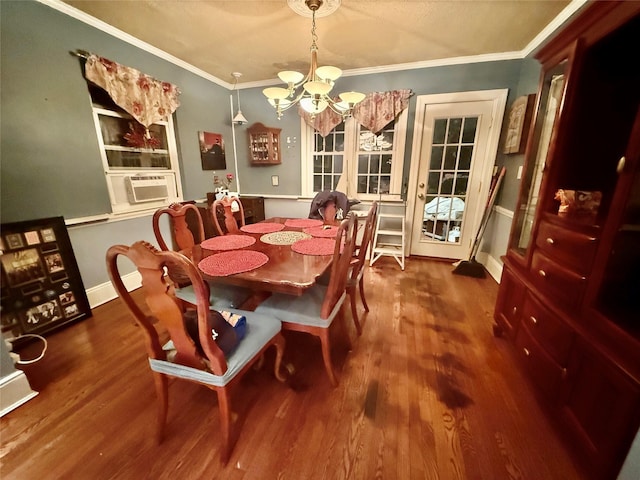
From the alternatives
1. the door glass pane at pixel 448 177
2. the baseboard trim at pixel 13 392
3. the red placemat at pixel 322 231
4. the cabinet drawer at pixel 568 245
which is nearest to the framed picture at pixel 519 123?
the door glass pane at pixel 448 177

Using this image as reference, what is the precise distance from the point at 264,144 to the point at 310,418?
11.3 feet

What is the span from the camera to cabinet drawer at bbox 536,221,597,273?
1.06m

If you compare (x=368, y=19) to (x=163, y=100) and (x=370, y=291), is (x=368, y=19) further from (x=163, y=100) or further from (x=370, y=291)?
(x=370, y=291)

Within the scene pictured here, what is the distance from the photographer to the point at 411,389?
1413mm

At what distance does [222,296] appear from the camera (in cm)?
158

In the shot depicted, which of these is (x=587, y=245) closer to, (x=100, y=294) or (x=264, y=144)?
(x=100, y=294)

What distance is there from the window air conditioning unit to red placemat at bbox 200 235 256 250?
1.40 meters

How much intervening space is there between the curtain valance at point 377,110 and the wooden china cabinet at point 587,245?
168 centimetres

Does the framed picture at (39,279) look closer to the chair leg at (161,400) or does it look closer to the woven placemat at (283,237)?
the chair leg at (161,400)

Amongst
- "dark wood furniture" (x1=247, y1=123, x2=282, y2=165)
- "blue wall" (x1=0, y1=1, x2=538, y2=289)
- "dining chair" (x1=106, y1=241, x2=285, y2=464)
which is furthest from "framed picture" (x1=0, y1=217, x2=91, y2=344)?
"dark wood furniture" (x1=247, y1=123, x2=282, y2=165)

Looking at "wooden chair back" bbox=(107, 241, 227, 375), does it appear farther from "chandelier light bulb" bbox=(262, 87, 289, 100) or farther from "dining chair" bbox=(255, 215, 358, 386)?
"chandelier light bulb" bbox=(262, 87, 289, 100)

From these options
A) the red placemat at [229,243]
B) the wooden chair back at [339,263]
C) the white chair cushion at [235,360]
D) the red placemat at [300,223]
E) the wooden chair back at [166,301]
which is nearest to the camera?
the wooden chair back at [166,301]

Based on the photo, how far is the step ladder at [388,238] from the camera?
3.21 m

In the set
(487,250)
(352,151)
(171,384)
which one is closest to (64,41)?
(171,384)
